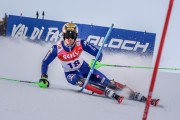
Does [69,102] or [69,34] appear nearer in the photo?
[69,102]

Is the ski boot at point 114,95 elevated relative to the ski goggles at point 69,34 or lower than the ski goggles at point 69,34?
lower

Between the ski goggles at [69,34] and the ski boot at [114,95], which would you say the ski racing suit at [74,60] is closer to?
the ski goggles at [69,34]

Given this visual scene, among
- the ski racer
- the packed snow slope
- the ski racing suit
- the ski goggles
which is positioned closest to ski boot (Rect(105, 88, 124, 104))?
the packed snow slope

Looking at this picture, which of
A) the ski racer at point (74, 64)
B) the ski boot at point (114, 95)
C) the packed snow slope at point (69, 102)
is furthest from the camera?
the ski racer at point (74, 64)

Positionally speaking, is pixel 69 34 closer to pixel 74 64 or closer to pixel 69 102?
pixel 74 64

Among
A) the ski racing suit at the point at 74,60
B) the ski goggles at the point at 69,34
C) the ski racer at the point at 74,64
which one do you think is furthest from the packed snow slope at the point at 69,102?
the ski goggles at the point at 69,34

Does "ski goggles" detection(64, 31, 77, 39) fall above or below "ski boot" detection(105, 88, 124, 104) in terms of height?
above

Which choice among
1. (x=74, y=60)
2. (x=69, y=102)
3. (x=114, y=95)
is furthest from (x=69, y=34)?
(x=69, y=102)

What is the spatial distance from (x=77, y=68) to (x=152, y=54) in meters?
4.28

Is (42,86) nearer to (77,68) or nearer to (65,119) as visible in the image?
(77,68)

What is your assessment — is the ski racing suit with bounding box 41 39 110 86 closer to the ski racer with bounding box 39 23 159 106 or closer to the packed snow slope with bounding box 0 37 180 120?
the ski racer with bounding box 39 23 159 106

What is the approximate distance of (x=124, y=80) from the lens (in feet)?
27.5

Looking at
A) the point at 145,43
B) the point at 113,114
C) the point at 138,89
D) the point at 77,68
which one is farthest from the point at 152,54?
the point at 113,114

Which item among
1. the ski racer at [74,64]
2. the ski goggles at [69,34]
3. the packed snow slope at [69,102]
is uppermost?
the ski goggles at [69,34]
